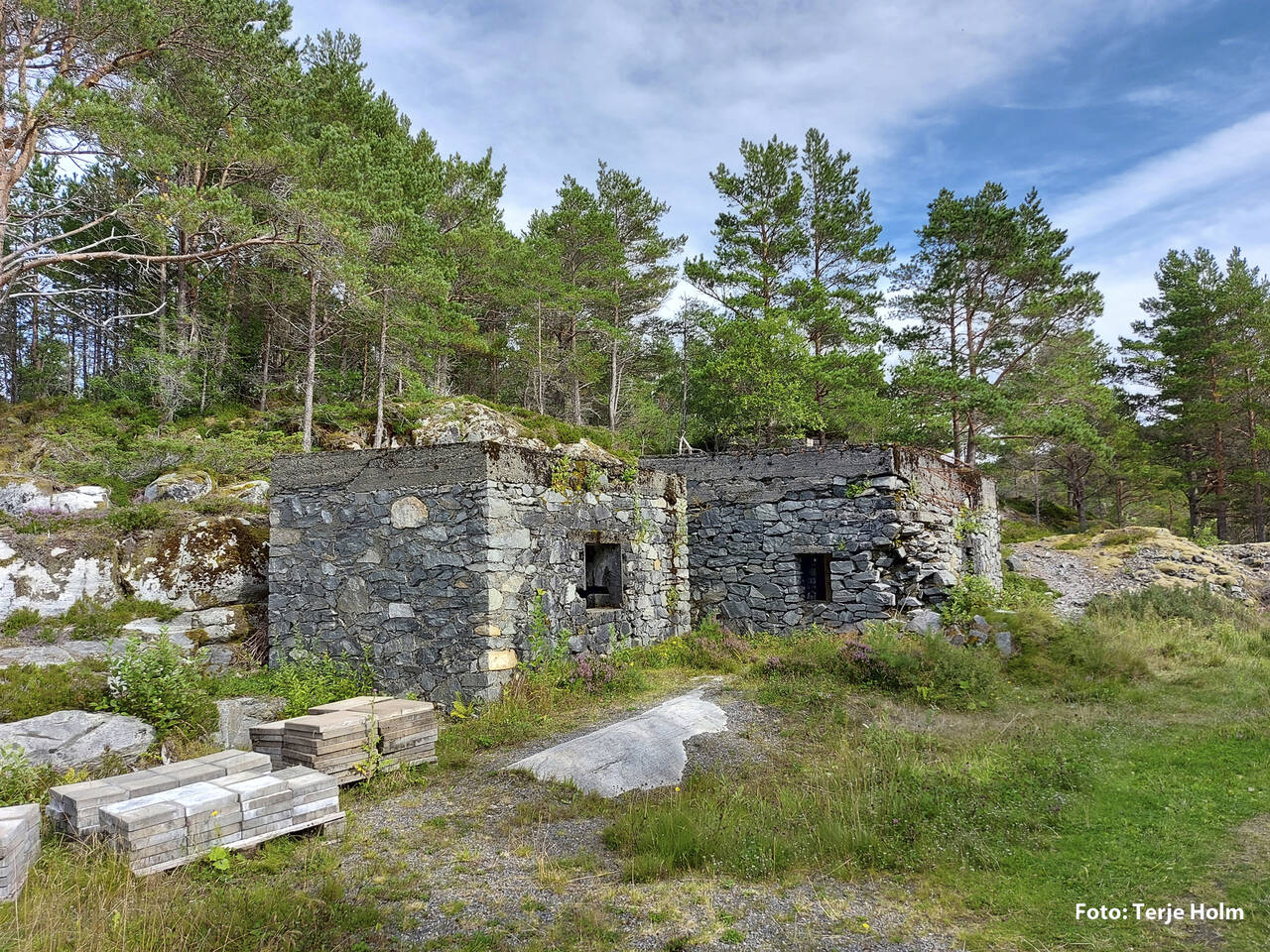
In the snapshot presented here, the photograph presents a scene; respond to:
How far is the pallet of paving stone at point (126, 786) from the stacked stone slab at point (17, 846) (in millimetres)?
206

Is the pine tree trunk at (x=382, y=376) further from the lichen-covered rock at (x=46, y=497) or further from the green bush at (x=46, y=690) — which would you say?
the green bush at (x=46, y=690)

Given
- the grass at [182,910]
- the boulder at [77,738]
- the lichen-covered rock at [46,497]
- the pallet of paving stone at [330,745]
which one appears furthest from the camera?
the lichen-covered rock at [46,497]

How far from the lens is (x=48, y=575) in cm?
804

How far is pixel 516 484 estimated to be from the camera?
7.59 meters

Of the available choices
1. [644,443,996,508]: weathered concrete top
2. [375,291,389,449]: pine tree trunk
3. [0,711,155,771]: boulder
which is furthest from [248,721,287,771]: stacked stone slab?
[375,291,389,449]: pine tree trunk

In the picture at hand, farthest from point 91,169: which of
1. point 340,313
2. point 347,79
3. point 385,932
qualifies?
point 385,932

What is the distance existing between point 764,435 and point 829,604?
11.2 m

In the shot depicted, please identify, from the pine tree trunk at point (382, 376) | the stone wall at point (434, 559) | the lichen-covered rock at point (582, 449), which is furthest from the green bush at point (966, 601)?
the pine tree trunk at point (382, 376)

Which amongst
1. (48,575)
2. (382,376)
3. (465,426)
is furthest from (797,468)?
(382,376)

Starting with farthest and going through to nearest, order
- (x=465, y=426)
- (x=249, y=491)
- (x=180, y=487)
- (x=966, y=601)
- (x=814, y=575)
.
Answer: (x=465, y=426), (x=180, y=487), (x=249, y=491), (x=814, y=575), (x=966, y=601)

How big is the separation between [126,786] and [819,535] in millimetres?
9382

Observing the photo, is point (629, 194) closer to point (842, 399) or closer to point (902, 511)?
point (842, 399)

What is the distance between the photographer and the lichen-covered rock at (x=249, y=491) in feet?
39.2

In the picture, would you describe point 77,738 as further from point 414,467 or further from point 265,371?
point 265,371
